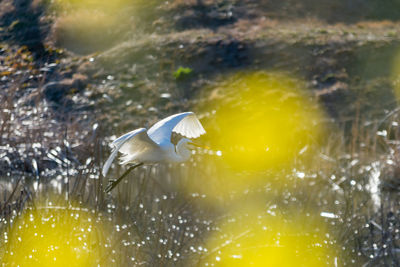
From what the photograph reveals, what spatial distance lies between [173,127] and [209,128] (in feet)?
25.1

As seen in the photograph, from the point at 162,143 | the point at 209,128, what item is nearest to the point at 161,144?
the point at 162,143

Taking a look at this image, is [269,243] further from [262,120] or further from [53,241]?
[262,120]

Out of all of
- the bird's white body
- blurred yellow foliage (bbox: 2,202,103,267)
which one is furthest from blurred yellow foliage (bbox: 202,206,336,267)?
blurred yellow foliage (bbox: 2,202,103,267)

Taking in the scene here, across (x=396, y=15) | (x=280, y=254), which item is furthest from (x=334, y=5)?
(x=280, y=254)

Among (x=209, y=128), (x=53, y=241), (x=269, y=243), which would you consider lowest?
(x=209, y=128)

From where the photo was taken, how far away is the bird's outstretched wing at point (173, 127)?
234 inches

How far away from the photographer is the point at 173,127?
→ 5.88 m

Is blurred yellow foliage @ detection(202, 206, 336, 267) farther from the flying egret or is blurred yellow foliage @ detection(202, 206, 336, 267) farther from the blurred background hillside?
the flying egret

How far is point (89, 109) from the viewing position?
14.7 m

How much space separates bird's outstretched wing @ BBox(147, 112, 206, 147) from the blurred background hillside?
1.11 feet

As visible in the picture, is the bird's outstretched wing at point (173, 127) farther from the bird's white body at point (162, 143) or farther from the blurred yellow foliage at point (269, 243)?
the blurred yellow foliage at point (269, 243)

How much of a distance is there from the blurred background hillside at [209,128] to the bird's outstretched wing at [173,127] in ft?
1.11

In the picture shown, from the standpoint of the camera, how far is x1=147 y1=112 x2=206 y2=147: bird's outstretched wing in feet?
19.5

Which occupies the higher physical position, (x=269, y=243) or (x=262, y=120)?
(x=269, y=243)
